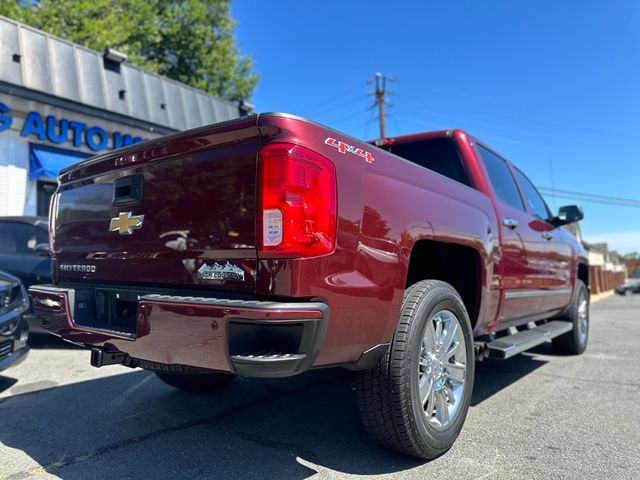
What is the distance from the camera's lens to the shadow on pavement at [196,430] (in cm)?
274

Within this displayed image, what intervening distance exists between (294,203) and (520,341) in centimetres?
270

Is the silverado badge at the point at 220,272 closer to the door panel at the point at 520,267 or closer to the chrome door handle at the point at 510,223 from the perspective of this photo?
the door panel at the point at 520,267

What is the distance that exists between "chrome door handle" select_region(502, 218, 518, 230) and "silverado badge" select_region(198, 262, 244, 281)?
2.57m

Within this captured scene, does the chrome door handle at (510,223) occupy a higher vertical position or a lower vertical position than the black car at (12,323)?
higher

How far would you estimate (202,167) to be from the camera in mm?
2531

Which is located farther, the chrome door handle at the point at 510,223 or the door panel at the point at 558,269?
the door panel at the point at 558,269

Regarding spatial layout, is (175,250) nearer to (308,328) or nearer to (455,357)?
(308,328)

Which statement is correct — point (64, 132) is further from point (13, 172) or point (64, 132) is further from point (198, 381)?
point (198, 381)

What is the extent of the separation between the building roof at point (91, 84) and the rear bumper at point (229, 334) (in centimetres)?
914

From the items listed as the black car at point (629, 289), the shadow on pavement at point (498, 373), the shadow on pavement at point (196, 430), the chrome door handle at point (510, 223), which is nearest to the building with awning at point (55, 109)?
the shadow on pavement at point (196, 430)

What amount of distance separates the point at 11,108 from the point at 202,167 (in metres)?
9.49

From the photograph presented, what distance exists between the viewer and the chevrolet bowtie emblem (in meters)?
2.76

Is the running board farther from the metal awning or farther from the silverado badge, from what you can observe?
the metal awning

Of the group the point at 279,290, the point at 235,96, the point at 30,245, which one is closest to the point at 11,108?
the point at 30,245
